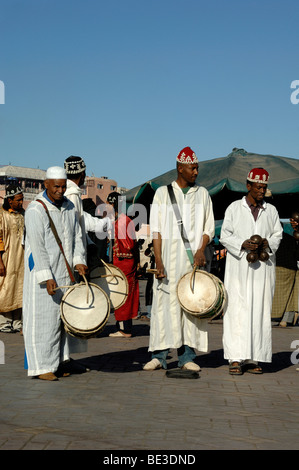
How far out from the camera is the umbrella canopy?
1429 centimetres

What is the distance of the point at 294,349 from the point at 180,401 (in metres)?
4.19

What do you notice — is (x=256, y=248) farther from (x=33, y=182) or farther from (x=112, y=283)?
(x=33, y=182)

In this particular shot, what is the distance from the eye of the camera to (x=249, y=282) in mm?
8070

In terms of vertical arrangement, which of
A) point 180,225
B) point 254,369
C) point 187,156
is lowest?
point 254,369

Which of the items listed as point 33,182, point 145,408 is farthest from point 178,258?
point 33,182

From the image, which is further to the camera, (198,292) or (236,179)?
(236,179)

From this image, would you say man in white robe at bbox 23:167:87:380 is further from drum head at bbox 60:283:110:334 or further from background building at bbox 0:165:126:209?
background building at bbox 0:165:126:209

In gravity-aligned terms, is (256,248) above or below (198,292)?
above

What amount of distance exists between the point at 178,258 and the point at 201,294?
0.51 metres

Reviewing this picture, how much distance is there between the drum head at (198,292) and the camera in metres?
7.61

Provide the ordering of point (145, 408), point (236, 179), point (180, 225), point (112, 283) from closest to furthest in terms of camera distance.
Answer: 1. point (145, 408)
2. point (180, 225)
3. point (112, 283)
4. point (236, 179)

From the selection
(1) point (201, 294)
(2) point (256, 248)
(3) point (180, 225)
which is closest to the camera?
(1) point (201, 294)
